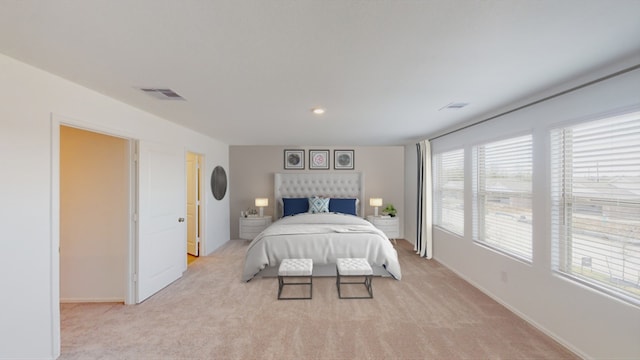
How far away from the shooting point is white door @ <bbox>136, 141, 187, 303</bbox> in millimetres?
3174

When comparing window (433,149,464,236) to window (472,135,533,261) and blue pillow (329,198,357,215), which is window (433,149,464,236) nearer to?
window (472,135,533,261)

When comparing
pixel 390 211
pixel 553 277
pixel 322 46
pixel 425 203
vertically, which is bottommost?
pixel 553 277

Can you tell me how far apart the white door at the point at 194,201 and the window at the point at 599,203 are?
5183 millimetres

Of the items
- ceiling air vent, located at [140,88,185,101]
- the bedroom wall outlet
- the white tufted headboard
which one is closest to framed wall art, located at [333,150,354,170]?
the white tufted headboard

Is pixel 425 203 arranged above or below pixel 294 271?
above

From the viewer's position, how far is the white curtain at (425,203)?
15.8 ft

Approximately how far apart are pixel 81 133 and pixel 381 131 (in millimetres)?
4139

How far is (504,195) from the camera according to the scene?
316cm

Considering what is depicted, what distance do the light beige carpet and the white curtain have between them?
1.22m

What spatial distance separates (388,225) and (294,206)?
2.13 metres

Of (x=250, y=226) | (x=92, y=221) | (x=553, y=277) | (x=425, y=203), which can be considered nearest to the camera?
(x=553, y=277)

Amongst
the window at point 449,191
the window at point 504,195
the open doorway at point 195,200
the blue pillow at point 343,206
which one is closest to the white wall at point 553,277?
the window at point 504,195

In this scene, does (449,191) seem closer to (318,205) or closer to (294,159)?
(318,205)

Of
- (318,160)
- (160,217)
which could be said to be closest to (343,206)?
(318,160)
